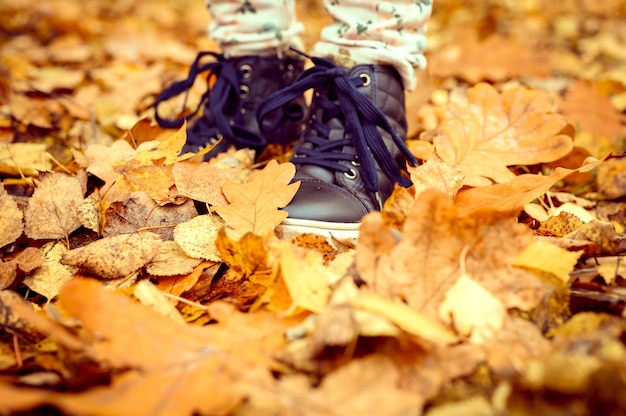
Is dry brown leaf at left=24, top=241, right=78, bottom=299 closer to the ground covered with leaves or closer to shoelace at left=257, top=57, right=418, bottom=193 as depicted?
the ground covered with leaves

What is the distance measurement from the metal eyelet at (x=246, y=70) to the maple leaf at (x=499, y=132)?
1.76 ft

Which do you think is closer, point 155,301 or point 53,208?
point 155,301

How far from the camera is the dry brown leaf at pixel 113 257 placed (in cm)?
89

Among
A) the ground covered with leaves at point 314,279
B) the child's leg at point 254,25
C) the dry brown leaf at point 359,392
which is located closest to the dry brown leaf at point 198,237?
the ground covered with leaves at point 314,279

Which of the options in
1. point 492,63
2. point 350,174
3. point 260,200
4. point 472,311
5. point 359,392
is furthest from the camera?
point 492,63

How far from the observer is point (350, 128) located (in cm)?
112

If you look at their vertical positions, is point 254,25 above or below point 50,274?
above

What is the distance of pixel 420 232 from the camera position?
74 centimetres

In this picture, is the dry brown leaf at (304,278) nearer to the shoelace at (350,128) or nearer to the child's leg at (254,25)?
the shoelace at (350,128)

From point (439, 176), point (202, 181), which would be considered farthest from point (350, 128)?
point (202, 181)

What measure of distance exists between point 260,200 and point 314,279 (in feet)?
0.93

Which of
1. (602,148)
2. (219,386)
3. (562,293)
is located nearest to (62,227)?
(219,386)

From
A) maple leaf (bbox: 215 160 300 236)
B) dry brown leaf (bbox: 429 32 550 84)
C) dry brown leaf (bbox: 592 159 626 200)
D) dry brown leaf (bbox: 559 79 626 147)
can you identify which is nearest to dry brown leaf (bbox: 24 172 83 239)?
maple leaf (bbox: 215 160 300 236)

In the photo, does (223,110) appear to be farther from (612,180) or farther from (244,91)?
(612,180)
